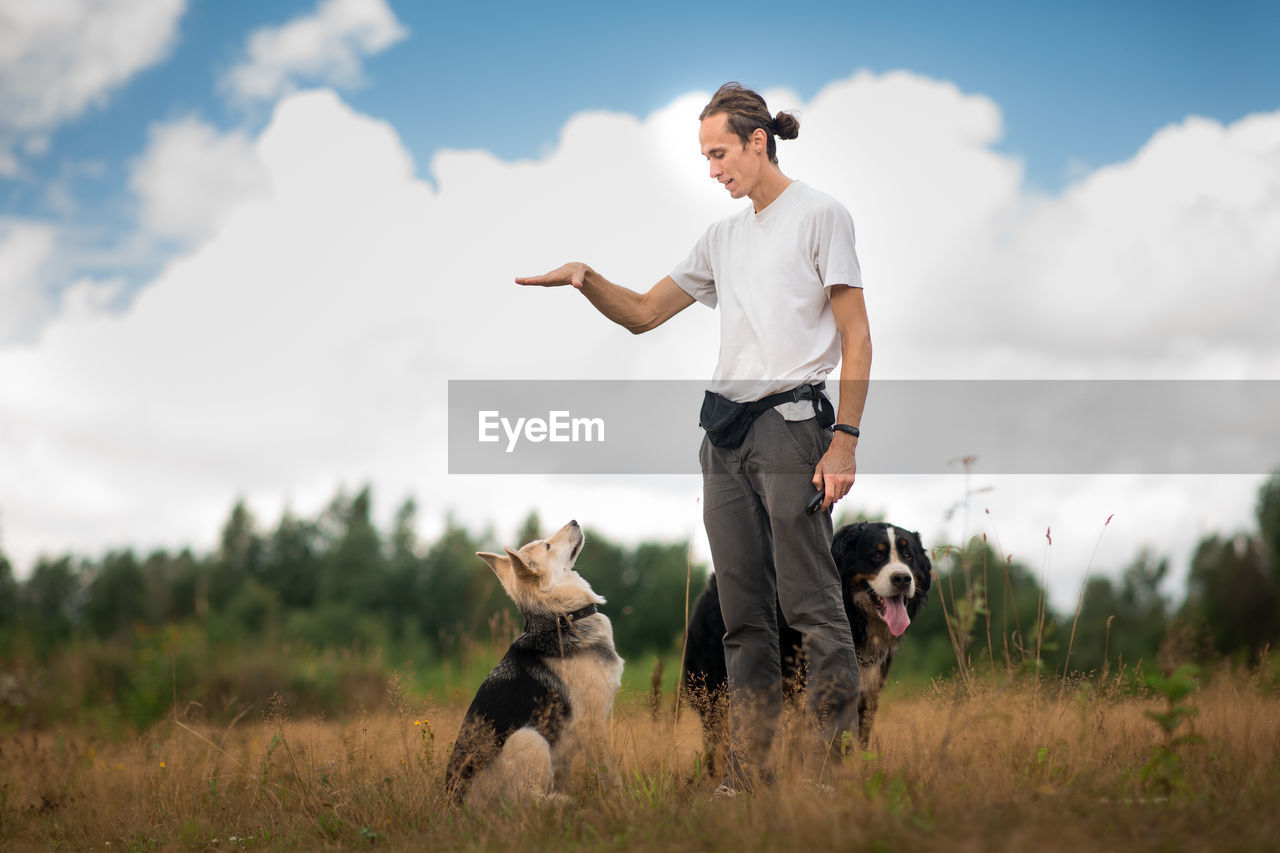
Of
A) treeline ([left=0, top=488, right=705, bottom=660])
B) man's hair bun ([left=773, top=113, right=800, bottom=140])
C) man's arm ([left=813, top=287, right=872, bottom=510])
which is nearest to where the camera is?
man's arm ([left=813, top=287, right=872, bottom=510])

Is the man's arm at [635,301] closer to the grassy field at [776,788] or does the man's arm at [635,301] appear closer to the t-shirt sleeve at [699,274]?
the t-shirt sleeve at [699,274]

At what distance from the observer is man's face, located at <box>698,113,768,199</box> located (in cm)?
392

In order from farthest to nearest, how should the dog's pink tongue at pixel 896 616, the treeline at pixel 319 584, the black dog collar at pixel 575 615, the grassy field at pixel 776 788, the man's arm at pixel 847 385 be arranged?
the treeline at pixel 319 584, the black dog collar at pixel 575 615, the dog's pink tongue at pixel 896 616, the man's arm at pixel 847 385, the grassy field at pixel 776 788

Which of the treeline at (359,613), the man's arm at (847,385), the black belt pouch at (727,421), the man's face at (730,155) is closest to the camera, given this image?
the man's arm at (847,385)

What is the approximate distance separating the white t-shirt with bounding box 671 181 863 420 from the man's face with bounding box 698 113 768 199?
155 millimetres

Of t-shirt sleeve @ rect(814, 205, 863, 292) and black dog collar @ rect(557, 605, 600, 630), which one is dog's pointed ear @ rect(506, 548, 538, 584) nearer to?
black dog collar @ rect(557, 605, 600, 630)

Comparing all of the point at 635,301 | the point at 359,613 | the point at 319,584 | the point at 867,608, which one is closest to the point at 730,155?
the point at 635,301

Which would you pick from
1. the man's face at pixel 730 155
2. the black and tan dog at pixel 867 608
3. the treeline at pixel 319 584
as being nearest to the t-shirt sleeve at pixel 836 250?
the man's face at pixel 730 155

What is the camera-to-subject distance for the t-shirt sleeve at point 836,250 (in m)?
3.66

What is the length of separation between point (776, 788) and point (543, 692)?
148 centimetres

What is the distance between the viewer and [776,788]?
10.2 feet

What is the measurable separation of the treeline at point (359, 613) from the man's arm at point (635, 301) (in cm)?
171

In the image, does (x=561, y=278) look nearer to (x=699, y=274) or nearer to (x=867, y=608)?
(x=699, y=274)

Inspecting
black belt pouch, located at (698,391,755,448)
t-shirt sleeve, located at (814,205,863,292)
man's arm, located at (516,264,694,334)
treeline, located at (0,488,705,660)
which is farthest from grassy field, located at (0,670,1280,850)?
treeline, located at (0,488,705,660)
